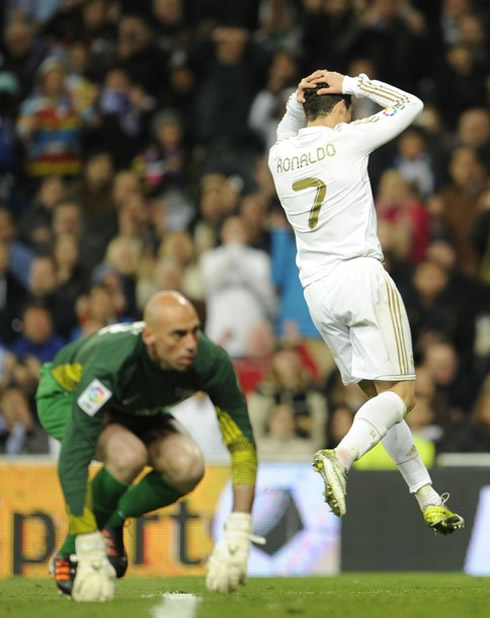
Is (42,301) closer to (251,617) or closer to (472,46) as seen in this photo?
(472,46)

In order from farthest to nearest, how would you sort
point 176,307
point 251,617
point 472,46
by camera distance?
point 472,46 → point 176,307 → point 251,617

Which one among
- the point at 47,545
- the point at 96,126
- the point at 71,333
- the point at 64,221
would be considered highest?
the point at 96,126

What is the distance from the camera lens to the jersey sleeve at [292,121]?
8.25 meters

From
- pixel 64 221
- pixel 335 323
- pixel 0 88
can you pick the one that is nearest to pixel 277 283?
pixel 64 221

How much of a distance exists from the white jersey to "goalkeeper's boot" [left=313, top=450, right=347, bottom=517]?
1156 millimetres

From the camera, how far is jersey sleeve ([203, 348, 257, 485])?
7289mm

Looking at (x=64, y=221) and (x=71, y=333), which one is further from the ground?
(x=64, y=221)

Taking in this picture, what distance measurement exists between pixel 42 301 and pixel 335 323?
642 centimetres

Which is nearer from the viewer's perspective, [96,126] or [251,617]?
[251,617]

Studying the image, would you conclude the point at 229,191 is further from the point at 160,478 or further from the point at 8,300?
the point at 160,478

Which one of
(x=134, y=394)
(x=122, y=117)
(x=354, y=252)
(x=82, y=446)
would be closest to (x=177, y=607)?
(x=82, y=446)

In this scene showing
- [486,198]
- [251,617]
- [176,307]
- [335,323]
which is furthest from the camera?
[486,198]

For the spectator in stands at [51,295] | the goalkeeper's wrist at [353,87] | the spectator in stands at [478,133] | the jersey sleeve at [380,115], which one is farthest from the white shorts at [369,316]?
the spectator in stands at [51,295]

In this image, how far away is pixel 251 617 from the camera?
6277 millimetres
